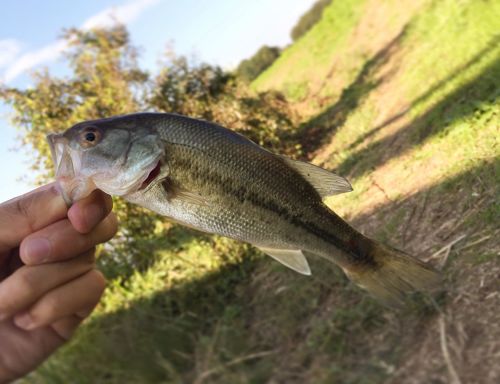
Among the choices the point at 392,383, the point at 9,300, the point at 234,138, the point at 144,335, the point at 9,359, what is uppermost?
the point at 234,138

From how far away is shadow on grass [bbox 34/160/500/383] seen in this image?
13.6 ft

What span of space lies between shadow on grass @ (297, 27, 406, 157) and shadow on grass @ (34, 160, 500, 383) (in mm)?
5998

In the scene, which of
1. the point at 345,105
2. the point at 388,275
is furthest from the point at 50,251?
the point at 345,105

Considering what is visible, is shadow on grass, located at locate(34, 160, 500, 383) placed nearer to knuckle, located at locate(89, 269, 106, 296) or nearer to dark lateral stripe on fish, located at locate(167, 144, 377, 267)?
dark lateral stripe on fish, located at locate(167, 144, 377, 267)

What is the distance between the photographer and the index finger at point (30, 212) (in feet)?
8.52

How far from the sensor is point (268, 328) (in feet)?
18.2

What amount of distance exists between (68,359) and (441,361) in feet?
11.8

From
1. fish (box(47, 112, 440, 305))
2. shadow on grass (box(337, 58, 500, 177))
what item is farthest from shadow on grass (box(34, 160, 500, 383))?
shadow on grass (box(337, 58, 500, 177))

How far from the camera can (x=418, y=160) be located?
7656 millimetres

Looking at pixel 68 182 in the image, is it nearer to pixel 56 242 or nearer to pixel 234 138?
pixel 56 242

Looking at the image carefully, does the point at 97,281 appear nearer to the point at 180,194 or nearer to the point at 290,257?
the point at 180,194

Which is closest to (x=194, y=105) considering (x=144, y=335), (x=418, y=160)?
(x=418, y=160)

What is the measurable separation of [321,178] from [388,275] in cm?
68

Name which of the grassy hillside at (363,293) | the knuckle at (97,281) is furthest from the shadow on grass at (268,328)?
the knuckle at (97,281)
